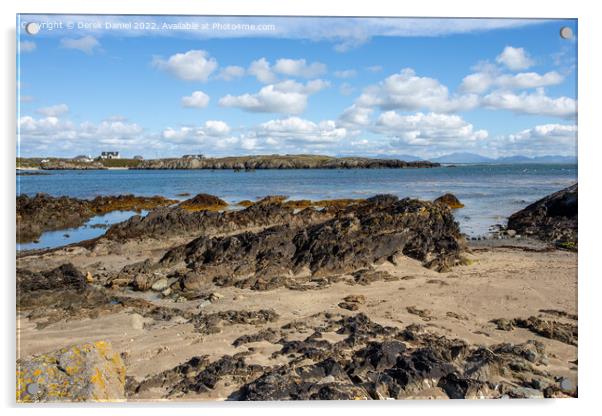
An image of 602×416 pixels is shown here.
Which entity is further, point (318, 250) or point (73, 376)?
point (318, 250)

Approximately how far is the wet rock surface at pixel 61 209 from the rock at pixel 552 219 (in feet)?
26.9

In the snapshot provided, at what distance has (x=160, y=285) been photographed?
6219 mm

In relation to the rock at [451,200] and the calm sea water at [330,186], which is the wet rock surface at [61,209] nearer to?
the calm sea water at [330,186]

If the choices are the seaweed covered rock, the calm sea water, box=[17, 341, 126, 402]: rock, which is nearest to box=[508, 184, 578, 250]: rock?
the calm sea water

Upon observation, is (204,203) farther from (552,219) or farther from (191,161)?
(552,219)

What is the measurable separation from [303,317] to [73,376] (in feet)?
8.12

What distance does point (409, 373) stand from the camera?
3854 mm

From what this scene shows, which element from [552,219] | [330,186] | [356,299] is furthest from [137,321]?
[330,186]

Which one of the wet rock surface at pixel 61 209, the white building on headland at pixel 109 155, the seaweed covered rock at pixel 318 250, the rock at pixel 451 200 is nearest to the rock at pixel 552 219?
the seaweed covered rock at pixel 318 250

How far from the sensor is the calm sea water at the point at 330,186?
1132 cm

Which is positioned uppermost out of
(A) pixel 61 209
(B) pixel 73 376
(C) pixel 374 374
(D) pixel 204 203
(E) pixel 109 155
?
(E) pixel 109 155
